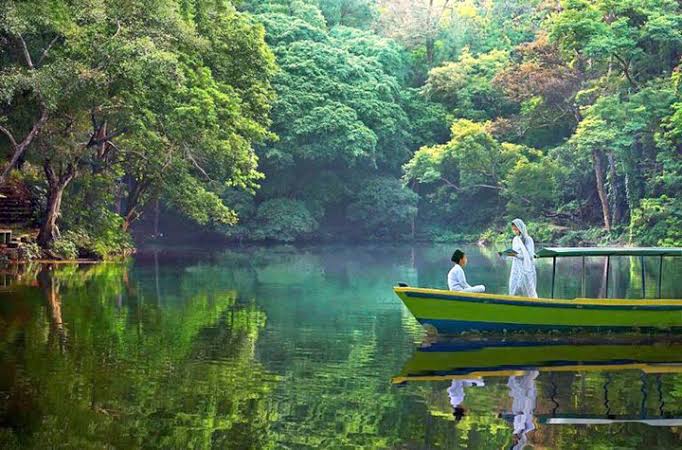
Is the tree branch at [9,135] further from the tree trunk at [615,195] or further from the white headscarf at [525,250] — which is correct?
the tree trunk at [615,195]

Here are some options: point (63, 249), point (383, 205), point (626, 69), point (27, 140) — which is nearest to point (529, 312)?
point (27, 140)

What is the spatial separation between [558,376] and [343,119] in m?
35.9

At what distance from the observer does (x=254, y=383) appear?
1151 centimetres

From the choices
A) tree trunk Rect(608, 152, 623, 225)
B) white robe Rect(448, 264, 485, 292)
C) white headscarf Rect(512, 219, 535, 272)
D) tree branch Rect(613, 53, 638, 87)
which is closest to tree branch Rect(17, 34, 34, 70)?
white robe Rect(448, 264, 485, 292)

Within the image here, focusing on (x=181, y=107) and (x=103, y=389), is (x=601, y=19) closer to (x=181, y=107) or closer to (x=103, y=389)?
(x=181, y=107)

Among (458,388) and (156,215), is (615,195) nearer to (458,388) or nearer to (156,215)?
(156,215)

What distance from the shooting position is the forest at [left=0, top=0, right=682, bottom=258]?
27.1 metres

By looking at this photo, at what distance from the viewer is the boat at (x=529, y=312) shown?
49.6 ft

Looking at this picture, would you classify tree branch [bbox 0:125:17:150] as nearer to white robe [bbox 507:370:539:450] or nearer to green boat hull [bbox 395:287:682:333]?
green boat hull [bbox 395:287:682:333]

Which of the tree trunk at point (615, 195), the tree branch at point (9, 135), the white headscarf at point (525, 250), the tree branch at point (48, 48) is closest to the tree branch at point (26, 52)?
the tree branch at point (48, 48)

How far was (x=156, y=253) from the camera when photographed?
3875cm

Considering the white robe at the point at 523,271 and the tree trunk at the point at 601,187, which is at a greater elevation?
the tree trunk at the point at 601,187

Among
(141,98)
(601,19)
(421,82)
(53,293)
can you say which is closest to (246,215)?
(421,82)

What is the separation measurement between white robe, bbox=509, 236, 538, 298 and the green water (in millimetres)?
903
